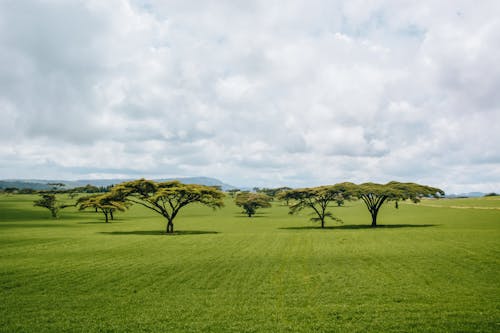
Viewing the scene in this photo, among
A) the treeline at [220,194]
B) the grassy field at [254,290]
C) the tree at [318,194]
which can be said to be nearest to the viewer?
the grassy field at [254,290]

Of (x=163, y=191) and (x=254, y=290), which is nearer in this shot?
(x=254, y=290)

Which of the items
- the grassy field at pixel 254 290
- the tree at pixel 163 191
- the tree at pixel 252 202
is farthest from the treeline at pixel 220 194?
the tree at pixel 252 202

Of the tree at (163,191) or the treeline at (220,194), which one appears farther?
the treeline at (220,194)

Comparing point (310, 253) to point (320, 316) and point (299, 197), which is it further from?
point (299, 197)

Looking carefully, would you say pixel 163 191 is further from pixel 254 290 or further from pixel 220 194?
pixel 254 290

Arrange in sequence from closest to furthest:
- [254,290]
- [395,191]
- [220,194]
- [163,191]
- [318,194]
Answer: [254,290]
[163,191]
[220,194]
[395,191]
[318,194]

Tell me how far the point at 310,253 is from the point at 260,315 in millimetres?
18807

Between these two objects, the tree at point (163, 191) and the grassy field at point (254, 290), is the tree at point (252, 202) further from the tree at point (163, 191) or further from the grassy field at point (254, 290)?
the grassy field at point (254, 290)

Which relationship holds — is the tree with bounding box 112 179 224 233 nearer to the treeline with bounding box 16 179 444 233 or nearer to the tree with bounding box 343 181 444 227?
the treeline with bounding box 16 179 444 233

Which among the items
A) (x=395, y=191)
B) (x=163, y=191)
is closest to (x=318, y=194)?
(x=395, y=191)

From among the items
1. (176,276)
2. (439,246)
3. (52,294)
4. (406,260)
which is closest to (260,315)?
(176,276)

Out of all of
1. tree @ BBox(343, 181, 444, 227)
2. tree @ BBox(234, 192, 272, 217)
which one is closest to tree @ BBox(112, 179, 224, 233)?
tree @ BBox(343, 181, 444, 227)

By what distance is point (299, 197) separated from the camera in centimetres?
7106

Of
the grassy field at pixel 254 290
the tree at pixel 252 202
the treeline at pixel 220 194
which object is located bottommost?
the grassy field at pixel 254 290
